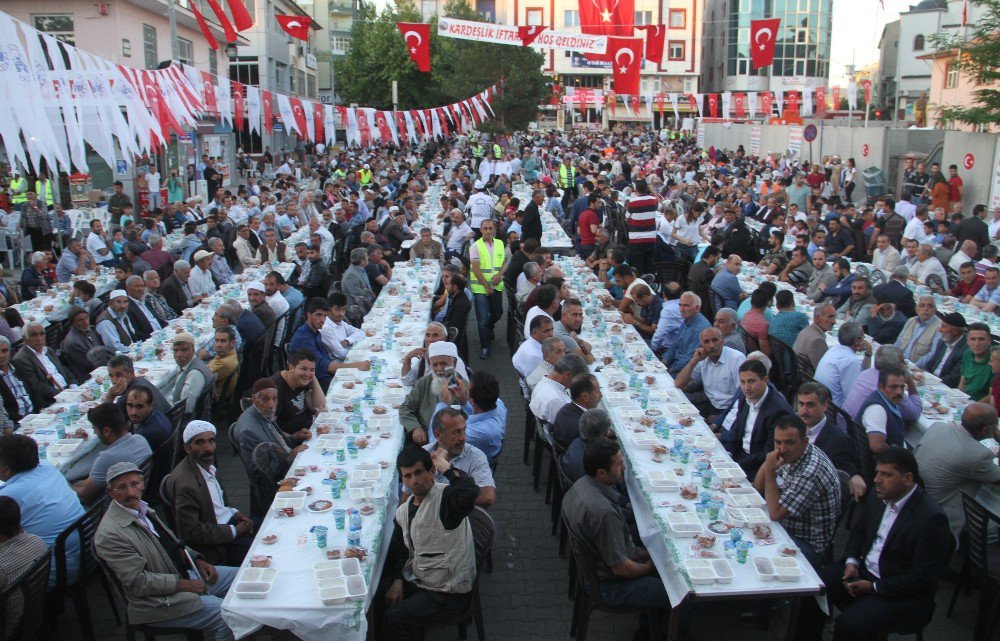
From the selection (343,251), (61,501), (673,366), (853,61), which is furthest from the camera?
(853,61)

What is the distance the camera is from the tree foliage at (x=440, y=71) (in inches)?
1591

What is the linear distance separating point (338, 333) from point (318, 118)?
50.6 feet

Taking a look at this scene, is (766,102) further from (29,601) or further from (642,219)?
(29,601)

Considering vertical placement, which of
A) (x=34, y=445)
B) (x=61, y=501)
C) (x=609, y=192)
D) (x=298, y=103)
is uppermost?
(x=298, y=103)

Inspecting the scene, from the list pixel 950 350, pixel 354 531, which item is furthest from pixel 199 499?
pixel 950 350

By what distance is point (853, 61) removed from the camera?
48.1m

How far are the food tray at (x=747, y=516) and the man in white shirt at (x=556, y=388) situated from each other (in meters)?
1.76

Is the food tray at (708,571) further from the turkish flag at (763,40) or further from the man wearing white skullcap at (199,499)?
the turkish flag at (763,40)

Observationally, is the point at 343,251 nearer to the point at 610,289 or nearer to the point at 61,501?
the point at 610,289

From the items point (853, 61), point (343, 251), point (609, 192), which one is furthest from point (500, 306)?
point (853, 61)

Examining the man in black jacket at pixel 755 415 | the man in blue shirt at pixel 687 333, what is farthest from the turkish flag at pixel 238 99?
the man in black jacket at pixel 755 415

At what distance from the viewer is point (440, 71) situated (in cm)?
5281

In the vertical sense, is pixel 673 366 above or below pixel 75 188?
Result: below

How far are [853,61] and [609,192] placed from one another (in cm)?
3592
